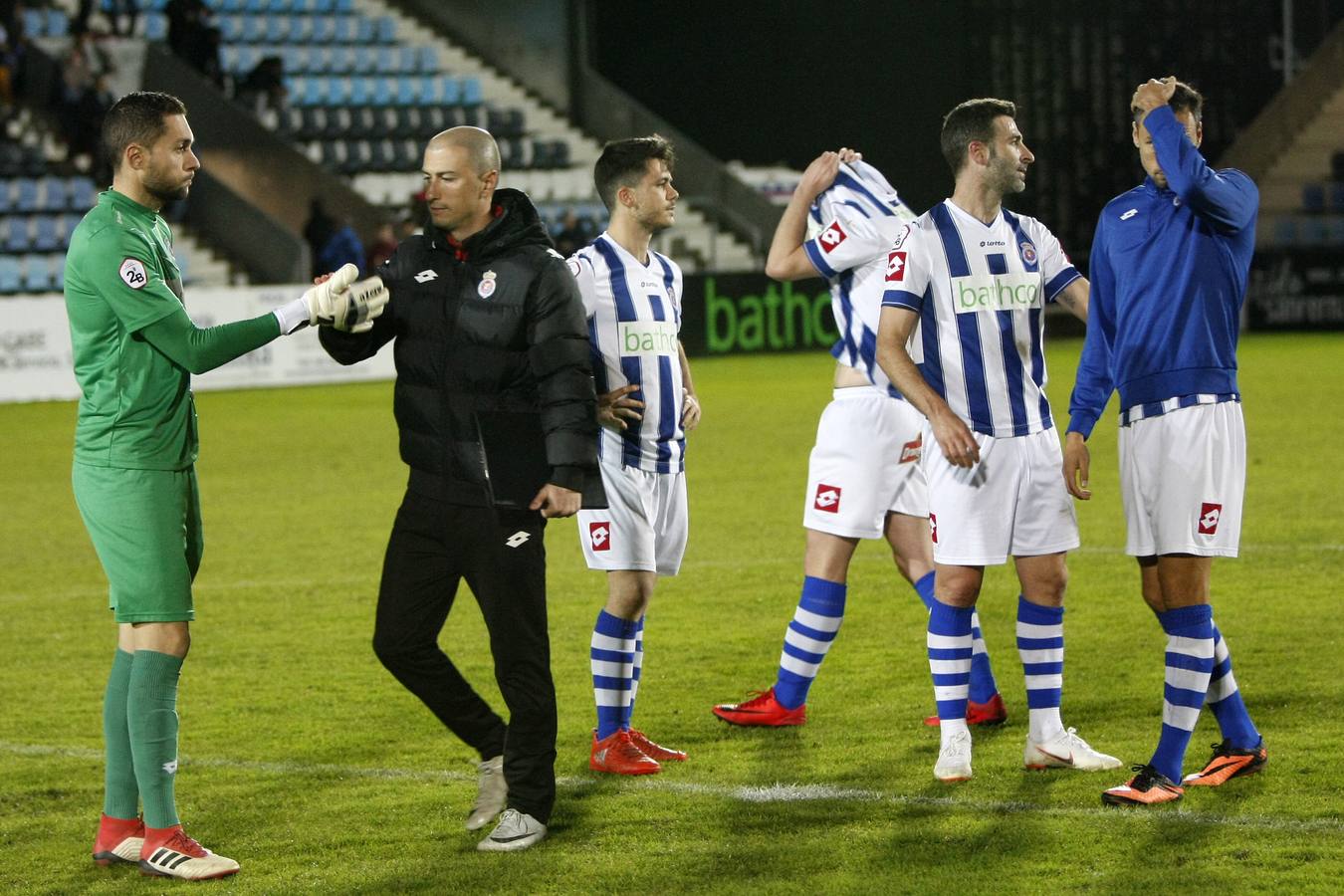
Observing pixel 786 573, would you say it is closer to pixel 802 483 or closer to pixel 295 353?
pixel 802 483

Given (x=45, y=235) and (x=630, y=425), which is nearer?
(x=630, y=425)

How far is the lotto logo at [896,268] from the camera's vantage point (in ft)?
17.6

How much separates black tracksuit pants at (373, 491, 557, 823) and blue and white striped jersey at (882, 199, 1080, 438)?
129 centimetres

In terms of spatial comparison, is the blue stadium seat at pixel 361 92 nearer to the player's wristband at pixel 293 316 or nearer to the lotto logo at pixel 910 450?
the lotto logo at pixel 910 450

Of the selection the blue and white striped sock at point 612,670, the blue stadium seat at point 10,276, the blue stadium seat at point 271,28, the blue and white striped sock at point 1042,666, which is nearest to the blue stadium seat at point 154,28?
the blue stadium seat at point 271,28

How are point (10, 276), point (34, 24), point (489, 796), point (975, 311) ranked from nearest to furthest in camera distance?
point (489, 796)
point (975, 311)
point (10, 276)
point (34, 24)

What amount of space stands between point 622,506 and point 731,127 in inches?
1102

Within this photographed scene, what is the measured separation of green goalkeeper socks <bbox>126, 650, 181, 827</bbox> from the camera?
4.73 metres

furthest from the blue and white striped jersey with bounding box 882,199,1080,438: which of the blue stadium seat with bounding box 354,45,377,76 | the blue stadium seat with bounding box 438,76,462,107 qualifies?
the blue stadium seat with bounding box 354,45,377,76

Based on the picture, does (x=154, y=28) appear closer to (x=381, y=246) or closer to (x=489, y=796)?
(x=381, y=246)

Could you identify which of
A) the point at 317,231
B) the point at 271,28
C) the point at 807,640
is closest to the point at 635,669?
the point at 807,640

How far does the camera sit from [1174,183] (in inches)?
189

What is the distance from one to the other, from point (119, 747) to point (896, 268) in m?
2.50

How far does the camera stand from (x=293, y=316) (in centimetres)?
470
